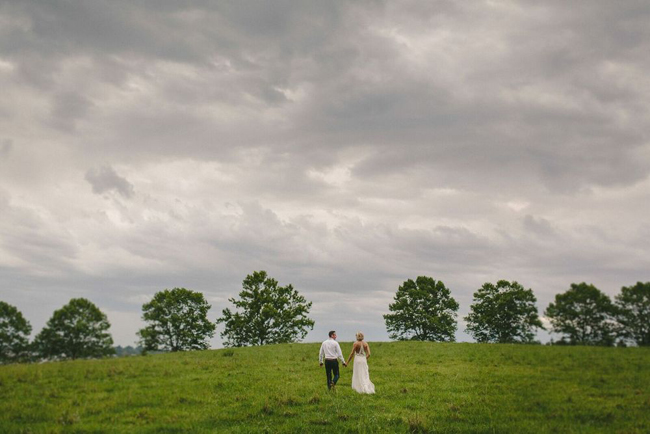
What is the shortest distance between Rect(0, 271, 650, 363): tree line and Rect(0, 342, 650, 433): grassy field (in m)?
37.9

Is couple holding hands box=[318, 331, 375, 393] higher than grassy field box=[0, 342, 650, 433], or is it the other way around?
couple holding hands box=[318, 331, 375, 393]

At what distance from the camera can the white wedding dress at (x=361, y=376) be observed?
1936cm

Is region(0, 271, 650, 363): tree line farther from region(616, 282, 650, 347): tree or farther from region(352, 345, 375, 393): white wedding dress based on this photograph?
region(352, 345, 375, 393): white wedding dress

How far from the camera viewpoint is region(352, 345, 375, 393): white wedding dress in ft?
63.5

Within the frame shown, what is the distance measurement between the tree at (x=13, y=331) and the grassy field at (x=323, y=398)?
56749 millimetres

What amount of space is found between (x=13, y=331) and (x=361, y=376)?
257 ft

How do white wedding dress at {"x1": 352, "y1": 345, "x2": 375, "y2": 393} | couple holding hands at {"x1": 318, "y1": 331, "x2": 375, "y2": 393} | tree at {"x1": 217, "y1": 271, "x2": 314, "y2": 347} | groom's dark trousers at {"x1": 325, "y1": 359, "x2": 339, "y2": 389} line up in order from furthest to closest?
tree at {"x1": 217, "y1": 271, "x2": 314, "y2": 347}
groom's dark trousers at {"x1": 325, "y1": 359, "x2": 339, "y2": 389}
couple holding hands at {"x1": 318, "y1": 331, "x2": 375, "y2": 393}
white wedding dress at {"x1": 352, "y1": 345, "x2": 375, "y2": 393}

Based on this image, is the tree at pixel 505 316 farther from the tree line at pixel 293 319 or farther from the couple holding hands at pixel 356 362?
the couple holding hands at pixel 356 362

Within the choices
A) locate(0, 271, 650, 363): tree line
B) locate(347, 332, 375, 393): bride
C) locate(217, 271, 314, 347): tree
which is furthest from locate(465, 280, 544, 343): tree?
locate(347, 332, 375, 393): bride

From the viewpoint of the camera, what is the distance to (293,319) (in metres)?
69.8

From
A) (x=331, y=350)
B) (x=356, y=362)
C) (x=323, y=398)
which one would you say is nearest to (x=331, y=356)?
(x=331, y=350)

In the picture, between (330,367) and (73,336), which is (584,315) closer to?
(330,367)

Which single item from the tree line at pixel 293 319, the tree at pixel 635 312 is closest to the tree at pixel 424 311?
the tree line at pixel 293 319

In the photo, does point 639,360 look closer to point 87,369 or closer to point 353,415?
point 353,415
